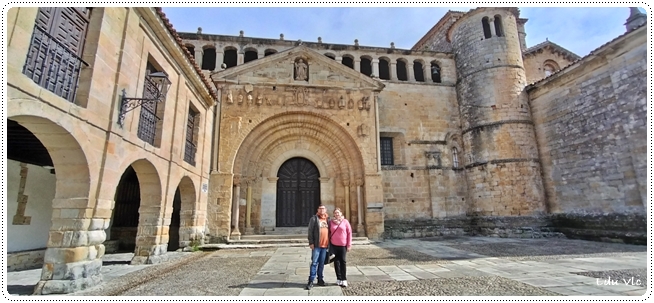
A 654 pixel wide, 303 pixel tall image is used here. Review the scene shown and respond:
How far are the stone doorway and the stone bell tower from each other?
706 centimetres

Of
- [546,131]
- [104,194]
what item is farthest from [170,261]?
[546,131]

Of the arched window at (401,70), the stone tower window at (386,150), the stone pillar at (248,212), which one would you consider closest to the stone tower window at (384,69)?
the arched window at (401,70)

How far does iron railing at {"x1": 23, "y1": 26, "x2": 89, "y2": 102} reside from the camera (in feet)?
13.8

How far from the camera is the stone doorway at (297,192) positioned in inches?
480

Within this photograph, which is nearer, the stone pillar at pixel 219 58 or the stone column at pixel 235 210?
the stone column at pixel 235 210

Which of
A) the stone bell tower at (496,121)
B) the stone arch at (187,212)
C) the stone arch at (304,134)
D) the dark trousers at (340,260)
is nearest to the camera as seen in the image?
the dark trousers at (340,260)

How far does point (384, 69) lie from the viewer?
52.6 feet

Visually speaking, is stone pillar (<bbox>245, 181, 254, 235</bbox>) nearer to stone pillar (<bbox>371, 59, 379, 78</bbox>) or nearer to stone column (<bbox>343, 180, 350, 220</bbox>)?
stone column (<bbox>343, 180, 350, 220</bbox>)

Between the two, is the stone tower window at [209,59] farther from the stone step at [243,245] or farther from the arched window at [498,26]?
the arched window at [498,26]

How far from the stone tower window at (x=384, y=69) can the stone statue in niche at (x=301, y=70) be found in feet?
15.7

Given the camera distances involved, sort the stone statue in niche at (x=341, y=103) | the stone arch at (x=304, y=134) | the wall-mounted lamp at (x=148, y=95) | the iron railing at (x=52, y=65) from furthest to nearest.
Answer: the stone statue in niche at (x=341, y=103) → the stone arch at (x=304, y=134) → the wall-mounted lamp at (x=148, y=95) → the iron railing at (x=52, y=65)

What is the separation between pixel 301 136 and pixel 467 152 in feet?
25.2

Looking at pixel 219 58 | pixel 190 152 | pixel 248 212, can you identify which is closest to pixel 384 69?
pixel 219 58

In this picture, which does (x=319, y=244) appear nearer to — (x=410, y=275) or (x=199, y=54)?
(x=410, y=275)
